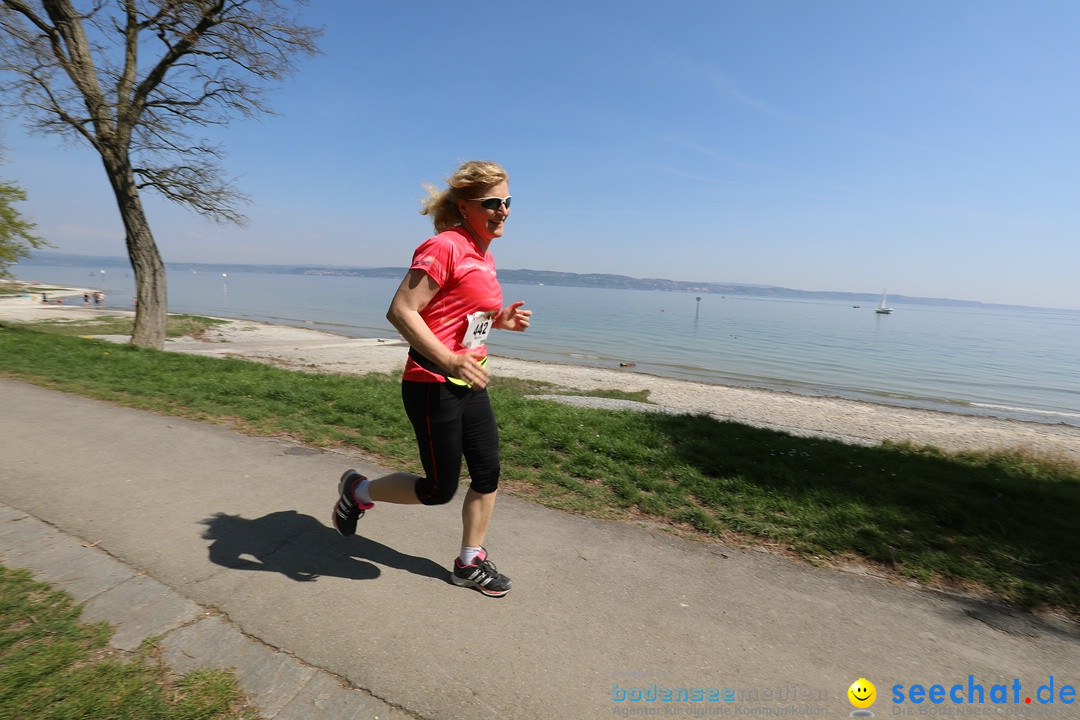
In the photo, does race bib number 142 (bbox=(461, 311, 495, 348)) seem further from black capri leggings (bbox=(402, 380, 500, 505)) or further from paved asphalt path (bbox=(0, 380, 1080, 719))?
paved asphalt path (bbox=(0, 380, 1080, 719))

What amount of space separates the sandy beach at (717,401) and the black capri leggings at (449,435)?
7147 mm

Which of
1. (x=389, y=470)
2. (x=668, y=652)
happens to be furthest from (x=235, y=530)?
(x=668, y=652)

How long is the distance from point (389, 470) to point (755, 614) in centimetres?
298

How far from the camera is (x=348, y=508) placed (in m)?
3.10

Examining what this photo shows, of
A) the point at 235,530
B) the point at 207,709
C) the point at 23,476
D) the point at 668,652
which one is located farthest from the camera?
the point at 23,476

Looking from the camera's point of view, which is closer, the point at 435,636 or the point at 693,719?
the point at 693,719

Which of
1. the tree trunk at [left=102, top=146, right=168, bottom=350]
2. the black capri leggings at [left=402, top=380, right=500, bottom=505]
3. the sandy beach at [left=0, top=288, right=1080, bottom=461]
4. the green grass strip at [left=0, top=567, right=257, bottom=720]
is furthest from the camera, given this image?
the sandy beach at [left=0, top=288, right=1080, bottom=461]

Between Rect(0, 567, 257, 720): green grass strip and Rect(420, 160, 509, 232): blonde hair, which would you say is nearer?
Rect(0, 567, 257, 720): green grass strip

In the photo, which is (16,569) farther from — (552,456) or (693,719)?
(552,456)

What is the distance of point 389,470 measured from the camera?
456cm

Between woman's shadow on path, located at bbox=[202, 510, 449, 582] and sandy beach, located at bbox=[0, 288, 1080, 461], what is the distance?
22.6 ft

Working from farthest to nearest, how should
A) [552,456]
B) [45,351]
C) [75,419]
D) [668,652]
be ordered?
1. [45,351]
2. [75,419]
3. [552,456]
4. [668,652]

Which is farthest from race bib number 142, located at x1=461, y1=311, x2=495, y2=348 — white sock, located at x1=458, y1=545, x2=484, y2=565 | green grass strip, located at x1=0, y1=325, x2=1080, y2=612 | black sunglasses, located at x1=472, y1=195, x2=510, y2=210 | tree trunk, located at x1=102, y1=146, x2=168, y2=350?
tree trunk, located at x1=102, y1=146, x2=168, y2=350

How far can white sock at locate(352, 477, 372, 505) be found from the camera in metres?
3.06
